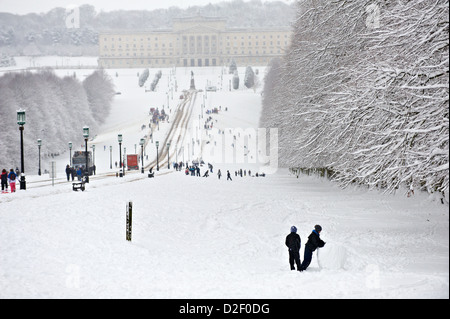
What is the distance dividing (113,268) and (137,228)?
576cm

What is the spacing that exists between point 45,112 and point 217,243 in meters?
70.4

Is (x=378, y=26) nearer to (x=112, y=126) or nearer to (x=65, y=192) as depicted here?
(x=65, y=192)

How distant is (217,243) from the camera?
61.6 feet

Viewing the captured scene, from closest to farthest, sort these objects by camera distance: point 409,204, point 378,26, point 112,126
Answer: point 378,26, point 409,204, point 112,126

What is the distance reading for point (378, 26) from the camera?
1772 cm

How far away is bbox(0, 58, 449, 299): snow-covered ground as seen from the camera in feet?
39.2

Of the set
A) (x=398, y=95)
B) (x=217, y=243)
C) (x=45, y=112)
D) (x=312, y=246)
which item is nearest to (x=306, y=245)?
(x=312, y=246)

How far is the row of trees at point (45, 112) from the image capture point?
6756cm

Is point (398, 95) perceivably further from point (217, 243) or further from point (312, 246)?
point (217, 243)

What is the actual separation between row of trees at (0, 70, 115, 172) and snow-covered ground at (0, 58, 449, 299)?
39.6 meters

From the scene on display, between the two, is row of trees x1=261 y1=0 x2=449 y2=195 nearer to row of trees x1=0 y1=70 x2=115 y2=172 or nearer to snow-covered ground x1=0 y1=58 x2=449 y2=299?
snow-covered ground x1=0 y1=58 x2=449 y2=299

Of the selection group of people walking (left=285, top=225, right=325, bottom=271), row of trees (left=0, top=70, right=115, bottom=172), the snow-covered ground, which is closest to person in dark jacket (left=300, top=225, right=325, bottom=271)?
group of people walking (left=285, top=225, right=325, bottom=271)
